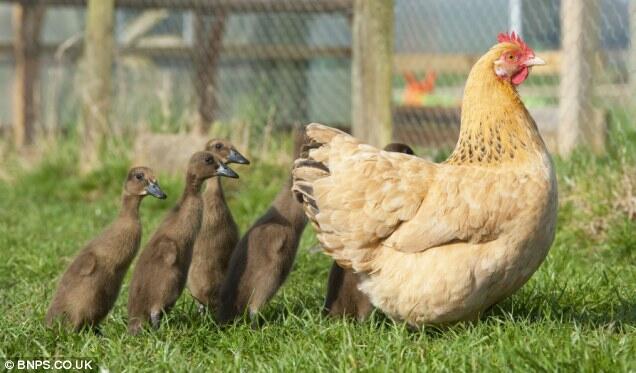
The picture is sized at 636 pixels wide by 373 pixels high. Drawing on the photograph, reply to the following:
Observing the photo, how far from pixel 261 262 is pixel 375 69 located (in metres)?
4.04

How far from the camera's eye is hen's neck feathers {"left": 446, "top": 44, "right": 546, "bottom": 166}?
5.04m

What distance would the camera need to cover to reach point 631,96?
7.88 m

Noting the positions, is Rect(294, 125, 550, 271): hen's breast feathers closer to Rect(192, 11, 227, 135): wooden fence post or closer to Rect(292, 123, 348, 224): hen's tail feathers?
Rect(292, 123, 348, 224): hen's tail feathers

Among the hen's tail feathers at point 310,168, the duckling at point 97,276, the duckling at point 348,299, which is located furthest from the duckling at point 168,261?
the duckling at point 348,299

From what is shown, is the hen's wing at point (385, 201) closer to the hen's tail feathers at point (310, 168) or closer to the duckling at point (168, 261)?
the hen's tail feathers at point (310, 168)

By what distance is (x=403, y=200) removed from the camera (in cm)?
496

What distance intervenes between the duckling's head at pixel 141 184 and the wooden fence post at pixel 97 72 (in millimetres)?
5107

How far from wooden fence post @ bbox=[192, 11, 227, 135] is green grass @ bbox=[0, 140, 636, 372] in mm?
3022

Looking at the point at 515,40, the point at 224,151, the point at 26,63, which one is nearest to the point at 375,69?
the point at 224,151

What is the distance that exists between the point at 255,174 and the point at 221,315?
181 inches

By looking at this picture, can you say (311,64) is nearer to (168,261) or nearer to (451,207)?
(168,261)

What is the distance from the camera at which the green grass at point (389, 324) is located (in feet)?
14.2

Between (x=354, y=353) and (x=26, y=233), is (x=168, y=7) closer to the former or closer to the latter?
(x=26, y=233)

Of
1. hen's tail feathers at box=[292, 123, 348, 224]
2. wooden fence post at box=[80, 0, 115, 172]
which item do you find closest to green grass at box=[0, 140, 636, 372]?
hen's tail feathers at box=[292, 123, 348, 224]
